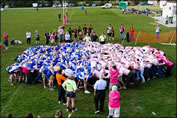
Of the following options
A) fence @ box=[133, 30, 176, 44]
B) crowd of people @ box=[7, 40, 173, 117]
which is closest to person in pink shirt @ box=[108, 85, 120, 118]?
crowd of people @ box=[7, 40, 173, 117]

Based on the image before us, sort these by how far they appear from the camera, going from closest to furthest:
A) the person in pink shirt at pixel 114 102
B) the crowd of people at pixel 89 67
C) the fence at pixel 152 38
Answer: the person in pink shirt at pixel 114 102 → the crowd of people at pixel 89 67 → the fence at pixel 152 38

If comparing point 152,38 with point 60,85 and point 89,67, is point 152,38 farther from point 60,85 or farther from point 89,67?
point 60,85

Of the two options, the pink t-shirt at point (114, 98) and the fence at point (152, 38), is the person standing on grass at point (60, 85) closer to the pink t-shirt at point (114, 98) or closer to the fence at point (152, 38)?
the pink t-shirt at point (114, 98)

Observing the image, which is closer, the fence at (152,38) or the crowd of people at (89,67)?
the crowd of people at (89,67)

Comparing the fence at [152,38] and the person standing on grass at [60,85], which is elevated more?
the fence at [152,38]

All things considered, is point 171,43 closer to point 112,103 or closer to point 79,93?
point 79,93

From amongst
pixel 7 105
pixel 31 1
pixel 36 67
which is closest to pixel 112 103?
pixel 7 105

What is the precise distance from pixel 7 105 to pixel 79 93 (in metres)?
3.23

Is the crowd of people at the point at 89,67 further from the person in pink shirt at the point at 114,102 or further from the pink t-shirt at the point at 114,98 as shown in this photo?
the pink t-shirt at the point at 114,98

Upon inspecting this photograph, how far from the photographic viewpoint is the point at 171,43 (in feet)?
69.9

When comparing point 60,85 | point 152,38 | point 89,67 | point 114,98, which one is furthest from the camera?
point 152,38

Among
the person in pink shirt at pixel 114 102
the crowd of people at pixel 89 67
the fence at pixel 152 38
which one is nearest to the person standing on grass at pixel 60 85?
the crowd of people at pixel 89 67

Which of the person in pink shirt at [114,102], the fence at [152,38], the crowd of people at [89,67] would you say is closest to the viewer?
the person in pink shirt at [114,102]

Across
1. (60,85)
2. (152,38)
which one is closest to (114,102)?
(60,85)
